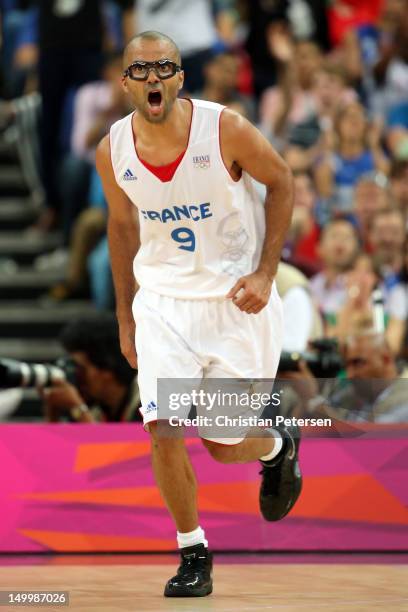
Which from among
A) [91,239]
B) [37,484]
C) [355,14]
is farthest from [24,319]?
[355,14]

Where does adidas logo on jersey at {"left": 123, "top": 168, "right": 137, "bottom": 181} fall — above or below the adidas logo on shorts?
above

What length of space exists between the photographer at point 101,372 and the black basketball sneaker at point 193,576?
6.59 ft

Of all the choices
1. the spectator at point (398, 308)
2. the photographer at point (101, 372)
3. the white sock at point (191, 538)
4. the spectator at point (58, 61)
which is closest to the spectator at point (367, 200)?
→ the spectator at point (398, 308)

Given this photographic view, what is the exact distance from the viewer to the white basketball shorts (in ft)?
A: 19.0

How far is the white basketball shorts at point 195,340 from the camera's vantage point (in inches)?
229

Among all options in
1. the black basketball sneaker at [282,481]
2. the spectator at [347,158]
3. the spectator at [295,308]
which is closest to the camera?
the black basketball sneaker at [282,481]

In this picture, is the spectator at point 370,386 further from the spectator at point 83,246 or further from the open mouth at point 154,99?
the spectator at point 83,246

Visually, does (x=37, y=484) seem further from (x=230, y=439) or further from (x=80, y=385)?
(x=230, y=439)

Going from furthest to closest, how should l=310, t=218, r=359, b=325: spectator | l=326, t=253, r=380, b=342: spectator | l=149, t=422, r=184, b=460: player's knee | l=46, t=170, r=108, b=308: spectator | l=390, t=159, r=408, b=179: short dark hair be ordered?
l=46, t=170, r=108, b=308: spectator, l=390, t=159, r=408, b=179: short dark hair, l=310, t=218, r=359, b=325: spectator, l=326, t=253, r=380, b=342: spectator, l=149, t=422, r=184, b=460: player's knee

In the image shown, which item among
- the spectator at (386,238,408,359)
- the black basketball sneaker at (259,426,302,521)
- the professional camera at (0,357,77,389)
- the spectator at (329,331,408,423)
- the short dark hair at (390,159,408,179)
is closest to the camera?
the black basketball sneaker at (259,426,302,521)

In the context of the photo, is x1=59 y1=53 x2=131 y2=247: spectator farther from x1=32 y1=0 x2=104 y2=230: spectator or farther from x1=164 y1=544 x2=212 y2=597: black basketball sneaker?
x1=164 y1=544 x2=212 y2=597: black basketball sneaker

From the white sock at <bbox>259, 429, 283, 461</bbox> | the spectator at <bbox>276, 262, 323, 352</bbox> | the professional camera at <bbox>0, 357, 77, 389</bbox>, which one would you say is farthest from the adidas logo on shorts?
the spectator at <bbox>276, 262, 323, 352</bbox>

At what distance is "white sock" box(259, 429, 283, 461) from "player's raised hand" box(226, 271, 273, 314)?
26.2 inches

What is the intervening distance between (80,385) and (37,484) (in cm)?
93
